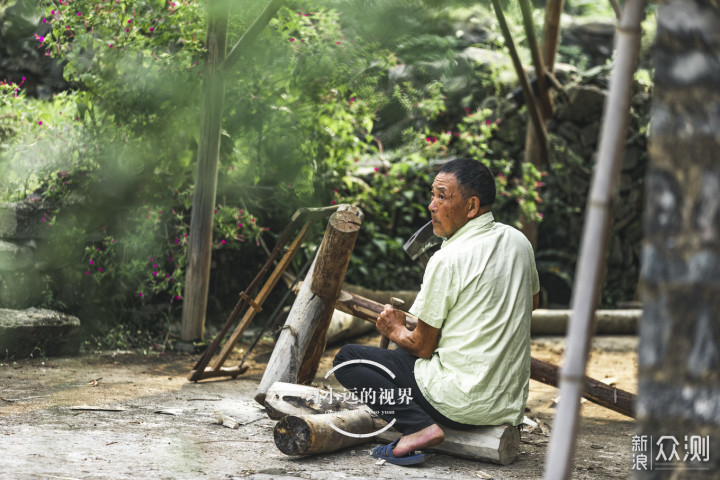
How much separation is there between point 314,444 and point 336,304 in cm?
116

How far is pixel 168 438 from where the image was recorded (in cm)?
360

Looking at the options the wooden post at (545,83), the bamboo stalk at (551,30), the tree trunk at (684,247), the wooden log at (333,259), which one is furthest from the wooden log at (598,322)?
the tree trunk at (684,247)

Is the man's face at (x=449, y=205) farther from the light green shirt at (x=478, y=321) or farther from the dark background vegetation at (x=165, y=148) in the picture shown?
the dark background vegetation at (x=165, y=148)

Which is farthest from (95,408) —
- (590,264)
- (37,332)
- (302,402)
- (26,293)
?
(590,264)

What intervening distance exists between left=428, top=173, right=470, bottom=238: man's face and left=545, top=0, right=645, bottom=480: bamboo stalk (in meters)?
1.63

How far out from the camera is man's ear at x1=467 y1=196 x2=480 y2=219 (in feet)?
11.1

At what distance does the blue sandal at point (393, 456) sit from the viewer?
3322 mm

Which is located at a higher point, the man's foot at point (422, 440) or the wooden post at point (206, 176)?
the wooden post at point (206, 176)

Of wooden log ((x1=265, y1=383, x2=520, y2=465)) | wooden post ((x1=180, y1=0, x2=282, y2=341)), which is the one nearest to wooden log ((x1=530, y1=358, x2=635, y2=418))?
wooden log ((x1=265, y1=383, x2=520, y2=465))

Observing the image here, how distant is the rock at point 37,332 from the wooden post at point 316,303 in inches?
88.6

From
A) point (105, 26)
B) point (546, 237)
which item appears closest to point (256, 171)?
point (105, 26)

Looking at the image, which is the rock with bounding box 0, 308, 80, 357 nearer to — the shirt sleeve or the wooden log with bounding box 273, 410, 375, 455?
the wooden log with bounding box 273, 410, 375, 455

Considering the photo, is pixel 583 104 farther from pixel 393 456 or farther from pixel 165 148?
pixel 393 456

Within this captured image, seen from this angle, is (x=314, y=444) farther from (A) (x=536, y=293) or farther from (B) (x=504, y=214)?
(B) (x=504, y=214)
